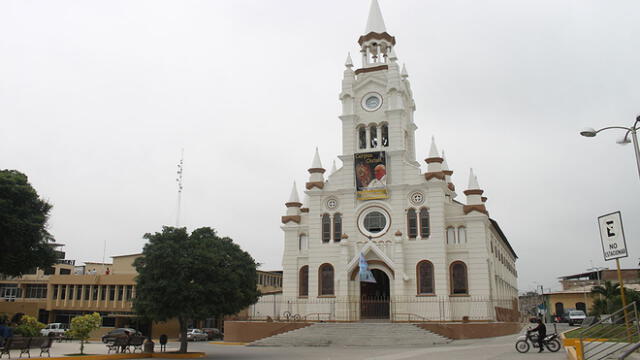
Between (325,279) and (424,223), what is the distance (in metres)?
8.61

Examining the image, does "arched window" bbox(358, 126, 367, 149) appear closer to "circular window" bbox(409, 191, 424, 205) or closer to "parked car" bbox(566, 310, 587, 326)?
"circular window" bbox(409, 191, 424, 205)

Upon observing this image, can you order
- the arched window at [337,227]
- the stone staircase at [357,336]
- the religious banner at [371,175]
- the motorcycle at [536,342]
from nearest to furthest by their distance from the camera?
the motorcycle at [536,342], the stone staircase at [357,336], the religious banner at [371,175], the arched window at [337,227]

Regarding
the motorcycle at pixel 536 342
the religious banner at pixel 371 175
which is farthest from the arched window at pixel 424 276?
the motorcycle at pixel 536 342

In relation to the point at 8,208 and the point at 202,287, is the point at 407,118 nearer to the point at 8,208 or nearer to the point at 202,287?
the point at 202,287

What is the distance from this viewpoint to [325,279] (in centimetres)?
4247

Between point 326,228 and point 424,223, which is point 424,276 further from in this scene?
point 326,228

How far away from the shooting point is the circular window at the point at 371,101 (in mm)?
45003

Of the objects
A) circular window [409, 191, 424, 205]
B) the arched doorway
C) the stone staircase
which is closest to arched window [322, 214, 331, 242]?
the arched doorway

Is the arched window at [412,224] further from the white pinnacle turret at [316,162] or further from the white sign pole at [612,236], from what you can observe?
the white sign pole at [612,236]

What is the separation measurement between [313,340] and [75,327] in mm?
13969

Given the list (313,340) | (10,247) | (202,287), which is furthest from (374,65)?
(10,247)

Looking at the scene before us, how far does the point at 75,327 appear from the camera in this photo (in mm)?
25875

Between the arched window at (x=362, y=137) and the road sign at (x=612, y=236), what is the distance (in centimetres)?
2902

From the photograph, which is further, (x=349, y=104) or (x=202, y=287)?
(x=349, y=104)
